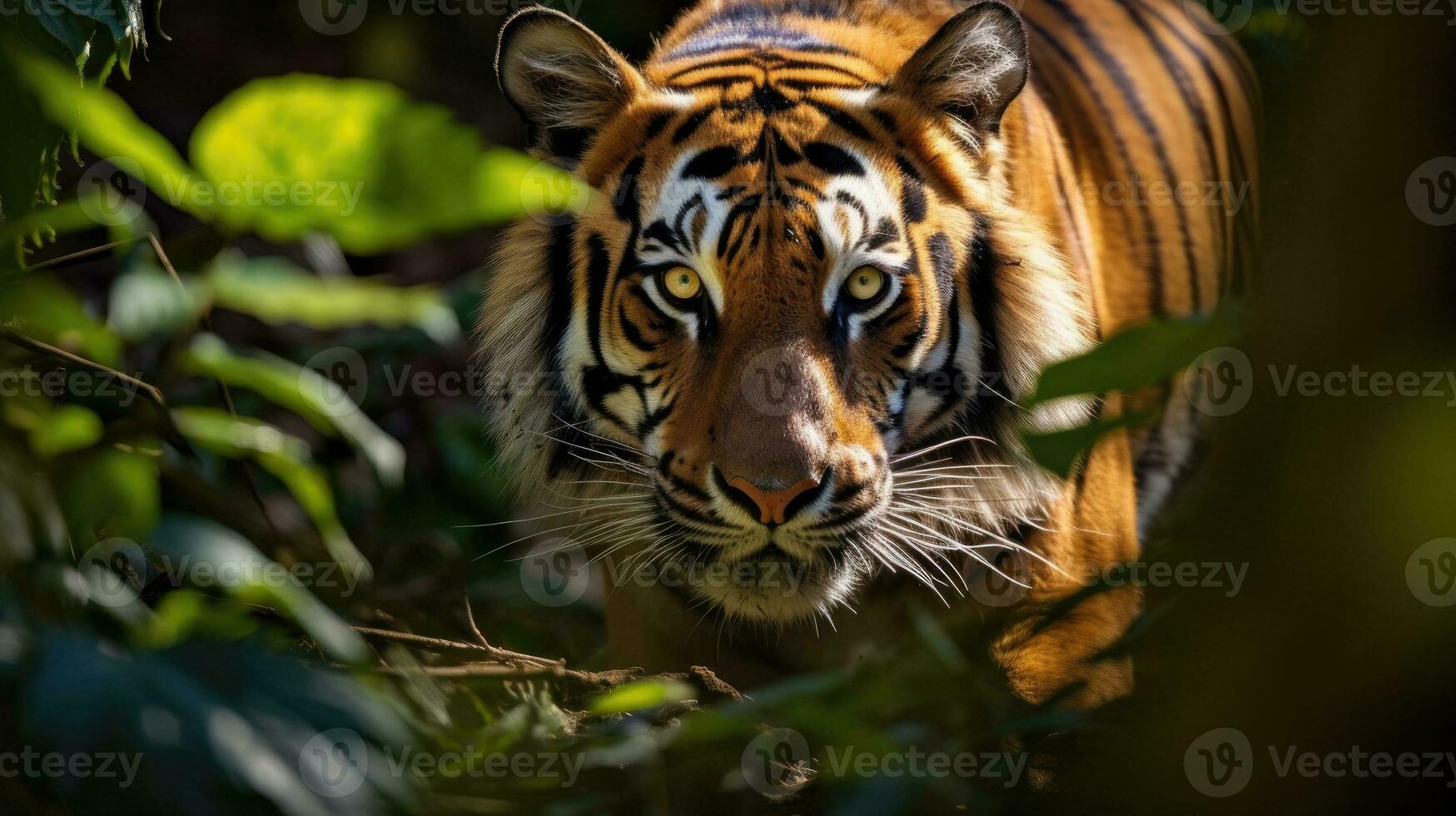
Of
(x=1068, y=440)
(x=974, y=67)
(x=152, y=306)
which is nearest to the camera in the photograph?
(x=1068, y=440)

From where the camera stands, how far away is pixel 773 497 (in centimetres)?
148

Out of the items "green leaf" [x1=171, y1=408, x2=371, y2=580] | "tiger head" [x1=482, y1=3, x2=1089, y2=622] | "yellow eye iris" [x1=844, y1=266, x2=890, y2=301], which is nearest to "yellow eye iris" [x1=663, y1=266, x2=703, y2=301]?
"tiger head" [x1=482, y1=3, x2=1089, y2=622]

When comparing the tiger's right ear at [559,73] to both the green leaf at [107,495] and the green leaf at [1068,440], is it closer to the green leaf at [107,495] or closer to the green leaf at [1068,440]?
the green leaf at [107,495]

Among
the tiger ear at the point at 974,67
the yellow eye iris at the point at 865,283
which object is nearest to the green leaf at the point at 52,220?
the yellow eye iris at the point at 865,283

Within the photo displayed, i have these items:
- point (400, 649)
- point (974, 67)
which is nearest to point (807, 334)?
point (974, 67)

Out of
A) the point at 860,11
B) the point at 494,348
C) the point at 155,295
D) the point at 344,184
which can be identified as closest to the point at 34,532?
the point at 344,184

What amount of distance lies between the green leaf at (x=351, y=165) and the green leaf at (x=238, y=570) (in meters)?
0.28

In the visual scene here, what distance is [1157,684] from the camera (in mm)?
728

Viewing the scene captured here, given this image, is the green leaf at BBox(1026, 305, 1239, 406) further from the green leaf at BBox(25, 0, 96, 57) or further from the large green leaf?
the green leaf at BBox(25, 0, 96, 57)

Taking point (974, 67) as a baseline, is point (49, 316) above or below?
below

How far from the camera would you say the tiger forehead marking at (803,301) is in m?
1.56

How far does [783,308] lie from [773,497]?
0.79 ft

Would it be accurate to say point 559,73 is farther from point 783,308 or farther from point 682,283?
point 783,308

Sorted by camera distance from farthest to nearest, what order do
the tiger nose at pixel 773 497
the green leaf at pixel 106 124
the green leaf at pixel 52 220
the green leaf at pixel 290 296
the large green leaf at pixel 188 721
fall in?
the tiger nose at pixel 773 497 → the green leaf at pixel 290 296 → the green leaf at pixel 52 220 → the green leaf at pixel 106 124 → the large green leaf at pixel 188 721
